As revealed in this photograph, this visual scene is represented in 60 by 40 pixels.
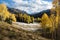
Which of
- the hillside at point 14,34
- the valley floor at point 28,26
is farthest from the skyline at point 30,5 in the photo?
the hillside at point 14,34

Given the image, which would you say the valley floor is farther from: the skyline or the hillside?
the skyline

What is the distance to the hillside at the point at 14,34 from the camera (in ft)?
15.1

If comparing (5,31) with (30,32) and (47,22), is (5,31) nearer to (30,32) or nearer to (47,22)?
(30,32)

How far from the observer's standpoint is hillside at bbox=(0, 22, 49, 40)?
460 centimetres

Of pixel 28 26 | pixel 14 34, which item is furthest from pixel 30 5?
pixel 14 34

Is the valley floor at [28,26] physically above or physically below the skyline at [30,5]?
below

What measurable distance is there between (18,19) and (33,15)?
1.37 feet

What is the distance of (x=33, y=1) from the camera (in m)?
4.96

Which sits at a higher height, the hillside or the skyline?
the skyline

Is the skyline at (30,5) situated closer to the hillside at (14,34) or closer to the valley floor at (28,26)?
the valley floor at (28,26)

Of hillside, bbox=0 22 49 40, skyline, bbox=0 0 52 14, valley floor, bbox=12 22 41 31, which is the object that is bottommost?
hillside, bbox=0 22 49 40

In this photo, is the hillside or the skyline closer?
the hillside

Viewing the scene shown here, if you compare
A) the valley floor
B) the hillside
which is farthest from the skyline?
the hillside

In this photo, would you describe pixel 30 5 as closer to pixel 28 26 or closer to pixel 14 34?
pixel 28 26
